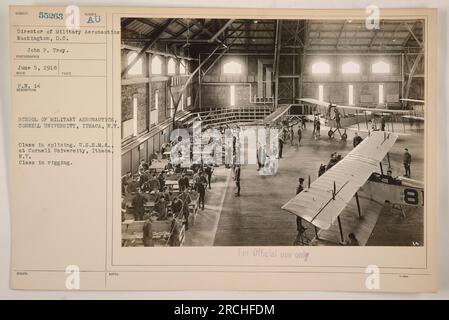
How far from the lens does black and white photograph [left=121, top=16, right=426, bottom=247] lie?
1.83m

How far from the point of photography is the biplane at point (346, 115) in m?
1.89

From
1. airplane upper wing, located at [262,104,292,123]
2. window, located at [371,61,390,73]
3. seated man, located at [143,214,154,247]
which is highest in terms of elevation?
window, located at [371,61,390,73]

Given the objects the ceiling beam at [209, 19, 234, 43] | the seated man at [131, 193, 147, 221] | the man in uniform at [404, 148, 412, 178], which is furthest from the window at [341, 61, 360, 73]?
the seated man at [131, 193, 147, 221]

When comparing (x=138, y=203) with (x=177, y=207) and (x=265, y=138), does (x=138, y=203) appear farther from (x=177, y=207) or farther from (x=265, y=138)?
(x=265, y=138)

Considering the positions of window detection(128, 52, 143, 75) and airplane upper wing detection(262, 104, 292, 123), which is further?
airplane upper wing detection(262, 104, 292, 123)

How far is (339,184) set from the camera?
184 centimetres

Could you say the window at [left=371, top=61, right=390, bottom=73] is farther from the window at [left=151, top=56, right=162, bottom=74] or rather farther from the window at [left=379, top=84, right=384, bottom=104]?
the window at [left=151, top=56, right=162, bottom=74]

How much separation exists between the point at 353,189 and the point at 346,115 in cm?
28

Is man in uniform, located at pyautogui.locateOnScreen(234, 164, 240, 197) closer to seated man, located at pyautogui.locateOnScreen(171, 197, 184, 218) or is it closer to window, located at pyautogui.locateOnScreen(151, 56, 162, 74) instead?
seated man, located at pyautogui.locateOnScreen(171, 197, 184, 218)

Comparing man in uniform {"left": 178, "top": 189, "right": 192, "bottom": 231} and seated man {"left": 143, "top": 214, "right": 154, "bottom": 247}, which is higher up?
man in uniform {"left": 178, "top": 189, "right": 192, "bottom": 231}

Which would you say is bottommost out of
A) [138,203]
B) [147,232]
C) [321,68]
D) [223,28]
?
[147,232]

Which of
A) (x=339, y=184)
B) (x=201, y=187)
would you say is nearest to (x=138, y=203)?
(x=201, y=187)
